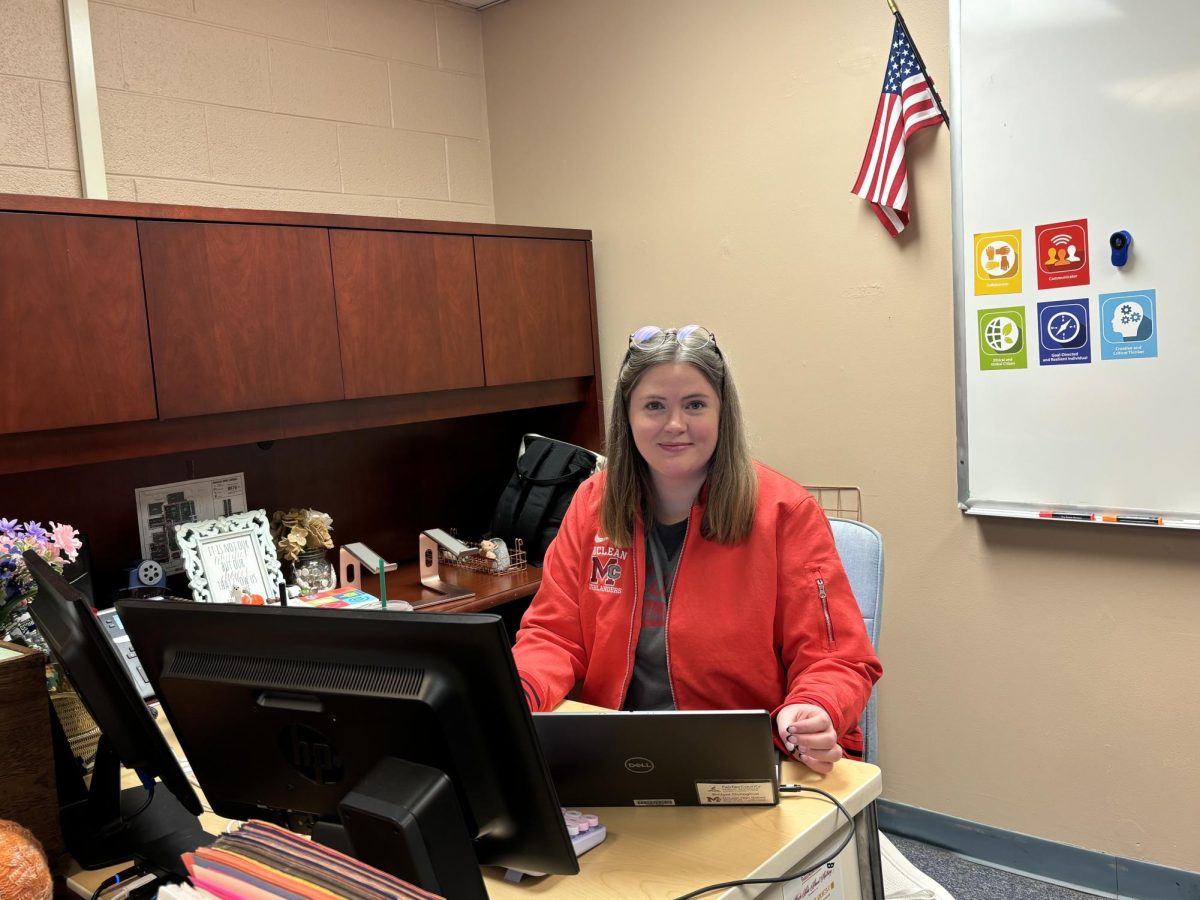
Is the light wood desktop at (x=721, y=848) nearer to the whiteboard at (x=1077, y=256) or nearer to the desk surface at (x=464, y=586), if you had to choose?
the desk surface at (x=464, y=586)

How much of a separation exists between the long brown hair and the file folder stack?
967mm

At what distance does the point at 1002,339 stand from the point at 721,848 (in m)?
1.63

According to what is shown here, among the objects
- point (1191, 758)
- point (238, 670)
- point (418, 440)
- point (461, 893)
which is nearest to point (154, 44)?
point (418, 440)

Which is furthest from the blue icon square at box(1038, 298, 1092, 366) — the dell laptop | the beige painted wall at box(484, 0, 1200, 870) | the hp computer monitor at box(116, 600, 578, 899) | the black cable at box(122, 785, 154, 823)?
the black cable at box(122, 785, 154, 823)

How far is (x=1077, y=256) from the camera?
7.30 ft

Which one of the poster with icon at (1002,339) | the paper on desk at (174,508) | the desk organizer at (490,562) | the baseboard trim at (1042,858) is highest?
the poster with icon at (1002,339)

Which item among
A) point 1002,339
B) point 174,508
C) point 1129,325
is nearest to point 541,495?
point 174,508

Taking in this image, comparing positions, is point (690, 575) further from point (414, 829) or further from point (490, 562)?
point (490, 562)

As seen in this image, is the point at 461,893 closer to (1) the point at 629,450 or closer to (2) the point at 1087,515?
(1) the point at 629,450

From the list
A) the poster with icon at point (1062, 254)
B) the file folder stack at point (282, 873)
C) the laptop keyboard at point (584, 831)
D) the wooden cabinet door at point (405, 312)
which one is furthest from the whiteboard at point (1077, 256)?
the file folder stack at point (282, 873)

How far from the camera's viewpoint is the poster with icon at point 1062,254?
2.22m

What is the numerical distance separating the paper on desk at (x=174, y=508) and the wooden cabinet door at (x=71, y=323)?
1.52ft

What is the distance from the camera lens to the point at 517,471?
9.76 ft

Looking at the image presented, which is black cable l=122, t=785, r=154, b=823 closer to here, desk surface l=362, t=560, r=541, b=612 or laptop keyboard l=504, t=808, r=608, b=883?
laptop keyboard l=504, t=808, r=608, b=883
